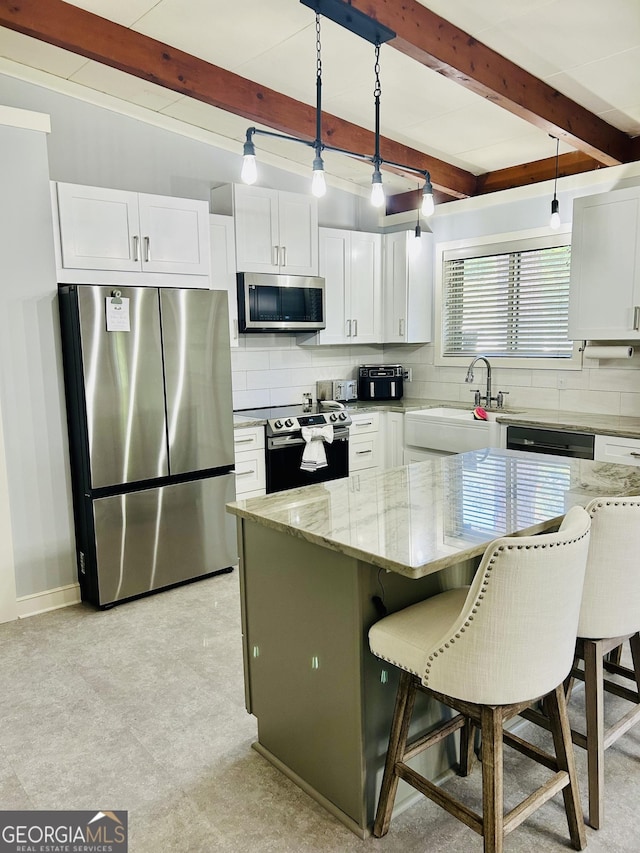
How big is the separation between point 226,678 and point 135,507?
1.20 meters

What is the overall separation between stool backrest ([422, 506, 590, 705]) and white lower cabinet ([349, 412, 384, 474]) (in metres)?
3.34

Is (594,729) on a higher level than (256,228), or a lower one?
lower

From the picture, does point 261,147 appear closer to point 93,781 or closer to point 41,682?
point 41,682

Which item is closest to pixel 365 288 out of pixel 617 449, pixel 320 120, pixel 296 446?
pixel 296 446

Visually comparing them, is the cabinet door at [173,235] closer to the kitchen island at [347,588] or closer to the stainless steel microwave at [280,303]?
the stainless steel microwave at [280,303]

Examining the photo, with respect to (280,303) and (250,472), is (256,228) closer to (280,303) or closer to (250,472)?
(280,303)

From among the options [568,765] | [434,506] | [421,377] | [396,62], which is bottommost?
Result: [568,765]

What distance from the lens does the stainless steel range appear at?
14.2ft

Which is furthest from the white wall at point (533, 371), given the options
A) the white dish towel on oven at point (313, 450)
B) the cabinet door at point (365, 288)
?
the white dish towel on oven at point (313, 450)

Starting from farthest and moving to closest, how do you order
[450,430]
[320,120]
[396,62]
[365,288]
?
[365,288] → [450,430] → [396,62] → [320,120]

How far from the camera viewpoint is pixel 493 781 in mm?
1594

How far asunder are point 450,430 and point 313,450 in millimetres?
1063

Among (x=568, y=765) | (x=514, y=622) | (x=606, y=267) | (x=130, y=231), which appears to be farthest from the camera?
(x=606, y=267)

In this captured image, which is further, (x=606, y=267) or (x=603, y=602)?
(x=606, y=267)
